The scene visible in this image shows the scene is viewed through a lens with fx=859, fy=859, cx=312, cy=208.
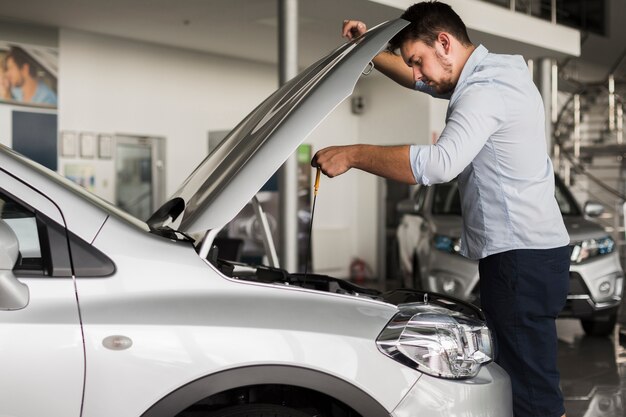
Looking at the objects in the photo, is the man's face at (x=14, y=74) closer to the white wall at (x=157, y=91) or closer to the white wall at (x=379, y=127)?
the white wall at (x=157, y=91)

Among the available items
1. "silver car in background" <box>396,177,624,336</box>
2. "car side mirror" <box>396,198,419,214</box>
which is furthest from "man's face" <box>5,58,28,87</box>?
"silver car in background" <box>396,177,624,336</box>

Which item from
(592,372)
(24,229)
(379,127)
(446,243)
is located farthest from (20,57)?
(24,229)

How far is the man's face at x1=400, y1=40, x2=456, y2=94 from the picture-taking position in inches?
110

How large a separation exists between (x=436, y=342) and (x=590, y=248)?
198 inches

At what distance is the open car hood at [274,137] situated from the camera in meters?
2.30

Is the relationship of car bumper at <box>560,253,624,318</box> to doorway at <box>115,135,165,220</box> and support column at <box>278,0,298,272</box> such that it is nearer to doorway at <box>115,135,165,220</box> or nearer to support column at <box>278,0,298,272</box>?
support column at <box>278,0,298,272</box>

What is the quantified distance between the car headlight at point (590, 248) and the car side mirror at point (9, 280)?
18.0ft

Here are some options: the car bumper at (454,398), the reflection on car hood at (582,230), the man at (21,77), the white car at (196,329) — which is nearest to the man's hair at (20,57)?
the man at (21,77)

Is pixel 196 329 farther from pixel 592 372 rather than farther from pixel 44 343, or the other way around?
pixel 592 372

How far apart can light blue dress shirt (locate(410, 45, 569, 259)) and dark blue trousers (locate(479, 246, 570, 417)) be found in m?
0.05

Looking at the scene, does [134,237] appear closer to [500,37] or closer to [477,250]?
[477,250]

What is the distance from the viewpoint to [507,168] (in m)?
2.85

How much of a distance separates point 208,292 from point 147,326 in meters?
0.19

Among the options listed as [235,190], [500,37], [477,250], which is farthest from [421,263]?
[235,190]
